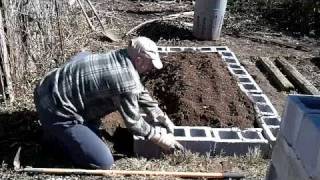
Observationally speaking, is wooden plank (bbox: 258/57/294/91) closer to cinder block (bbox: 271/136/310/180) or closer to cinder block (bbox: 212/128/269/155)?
cinder block (bbox: 212/128/269/155)

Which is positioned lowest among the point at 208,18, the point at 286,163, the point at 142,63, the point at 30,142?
the point at 30,142

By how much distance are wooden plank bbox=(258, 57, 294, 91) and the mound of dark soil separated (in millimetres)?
788

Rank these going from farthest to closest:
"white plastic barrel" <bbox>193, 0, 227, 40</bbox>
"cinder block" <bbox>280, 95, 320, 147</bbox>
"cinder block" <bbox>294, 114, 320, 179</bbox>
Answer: "white plastic barrel" <bbox>193, 0, 227, 40</bbox> < "cinder block" <bbox>280, 95, 320, 147</bbox> < "cinder block" <bbox>294, 114, 320, 179</bbox>

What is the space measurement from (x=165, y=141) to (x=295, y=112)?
4.58 feet

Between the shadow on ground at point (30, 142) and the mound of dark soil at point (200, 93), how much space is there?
0.64 m

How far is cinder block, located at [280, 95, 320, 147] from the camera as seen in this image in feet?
10.1

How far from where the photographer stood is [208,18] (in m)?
7.79

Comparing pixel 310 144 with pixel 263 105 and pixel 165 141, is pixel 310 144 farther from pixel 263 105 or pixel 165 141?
pixel 263 105

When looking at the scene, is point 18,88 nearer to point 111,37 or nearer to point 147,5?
point 111,37

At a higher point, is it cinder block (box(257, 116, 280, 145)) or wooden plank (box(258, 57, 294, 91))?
wooden plank (box(258, 57, 294, 91))

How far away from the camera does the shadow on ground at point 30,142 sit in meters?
4.32

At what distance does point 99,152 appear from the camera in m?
4.11

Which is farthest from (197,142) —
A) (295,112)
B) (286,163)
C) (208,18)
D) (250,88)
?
(208,18)

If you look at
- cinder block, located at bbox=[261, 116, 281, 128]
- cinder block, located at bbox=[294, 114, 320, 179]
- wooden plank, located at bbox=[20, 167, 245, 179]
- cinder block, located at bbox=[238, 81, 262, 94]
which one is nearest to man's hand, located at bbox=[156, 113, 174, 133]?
wooden plank, located at bbox=[20, 167, 245, 179]
